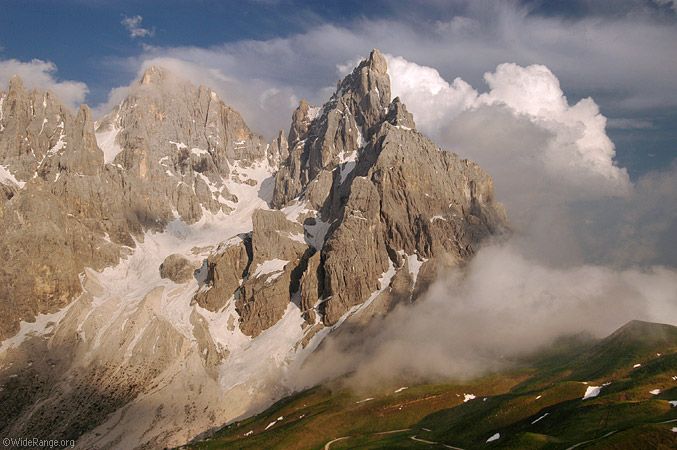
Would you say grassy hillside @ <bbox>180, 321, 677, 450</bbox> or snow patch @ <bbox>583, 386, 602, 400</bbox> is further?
snow patch @ <bbox>583, 386, 602, 400</bbox>

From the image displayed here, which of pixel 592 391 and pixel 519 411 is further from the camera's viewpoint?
pixel 592 391

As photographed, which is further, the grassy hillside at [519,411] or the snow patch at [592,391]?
the snow patch at [592,391]

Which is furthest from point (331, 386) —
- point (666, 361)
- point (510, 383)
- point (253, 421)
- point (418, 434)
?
point (666, 361)

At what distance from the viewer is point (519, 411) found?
116 meters

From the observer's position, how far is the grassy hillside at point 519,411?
8875 centimetres

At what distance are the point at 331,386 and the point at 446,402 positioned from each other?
56.8 m

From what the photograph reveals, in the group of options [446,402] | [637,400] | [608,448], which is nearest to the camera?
[608,448]

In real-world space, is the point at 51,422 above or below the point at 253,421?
above

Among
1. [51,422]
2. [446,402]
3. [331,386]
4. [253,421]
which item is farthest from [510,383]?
[51,422]

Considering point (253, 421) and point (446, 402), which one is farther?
point (253, 421)

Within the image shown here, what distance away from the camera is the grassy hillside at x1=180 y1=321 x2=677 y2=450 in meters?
88.8

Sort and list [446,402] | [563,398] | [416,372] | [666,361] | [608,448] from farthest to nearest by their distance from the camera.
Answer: [416,372]
[446,402]
[666,361]
[563,398]
[608,448]

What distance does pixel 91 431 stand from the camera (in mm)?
192375

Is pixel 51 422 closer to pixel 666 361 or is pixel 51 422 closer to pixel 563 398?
pixel 563 398
